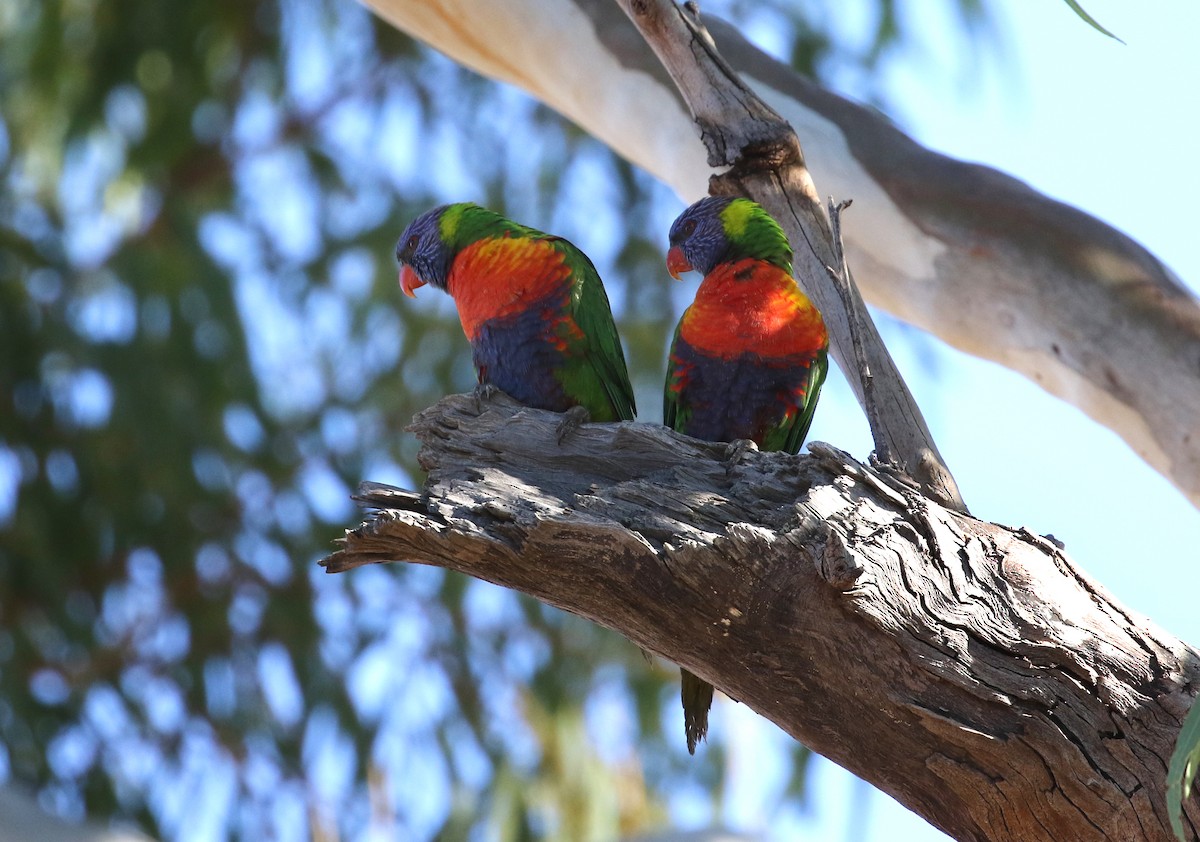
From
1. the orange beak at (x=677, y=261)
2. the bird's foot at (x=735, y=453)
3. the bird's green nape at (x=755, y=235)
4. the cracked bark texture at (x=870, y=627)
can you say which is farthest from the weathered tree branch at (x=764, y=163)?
the cracked bark texture at (x=870, y=627)

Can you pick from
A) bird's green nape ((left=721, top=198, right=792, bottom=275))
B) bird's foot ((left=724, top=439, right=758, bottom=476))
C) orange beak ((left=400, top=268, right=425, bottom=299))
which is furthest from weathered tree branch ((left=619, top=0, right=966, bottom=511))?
orange beak ((left=400, top=268, right=425, bottom=299))

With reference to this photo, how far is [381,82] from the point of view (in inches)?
210

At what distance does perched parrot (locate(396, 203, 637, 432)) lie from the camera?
89.6 inches

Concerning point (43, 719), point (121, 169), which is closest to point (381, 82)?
point (121, 169)

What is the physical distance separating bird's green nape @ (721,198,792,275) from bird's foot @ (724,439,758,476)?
25.1 inches

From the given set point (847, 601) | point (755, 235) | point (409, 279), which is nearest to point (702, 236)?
point (755, 235)

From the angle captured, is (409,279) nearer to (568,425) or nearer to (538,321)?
(538,321)

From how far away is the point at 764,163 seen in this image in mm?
2076

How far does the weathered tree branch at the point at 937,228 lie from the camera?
243 centimetres

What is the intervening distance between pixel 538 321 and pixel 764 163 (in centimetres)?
51

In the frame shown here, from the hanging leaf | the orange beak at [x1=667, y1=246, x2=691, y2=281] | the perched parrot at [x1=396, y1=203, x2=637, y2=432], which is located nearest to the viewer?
the hanging leaf

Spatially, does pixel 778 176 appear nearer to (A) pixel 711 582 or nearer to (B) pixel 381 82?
(A) pixel 711 582

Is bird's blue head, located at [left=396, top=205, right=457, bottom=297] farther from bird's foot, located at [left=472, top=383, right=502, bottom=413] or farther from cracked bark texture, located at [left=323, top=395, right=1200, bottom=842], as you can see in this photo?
cracked bark texture, located at [left=323, top=395, right=1200, bottom=842]

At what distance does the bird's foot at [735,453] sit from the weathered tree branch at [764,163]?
1.26 ft
